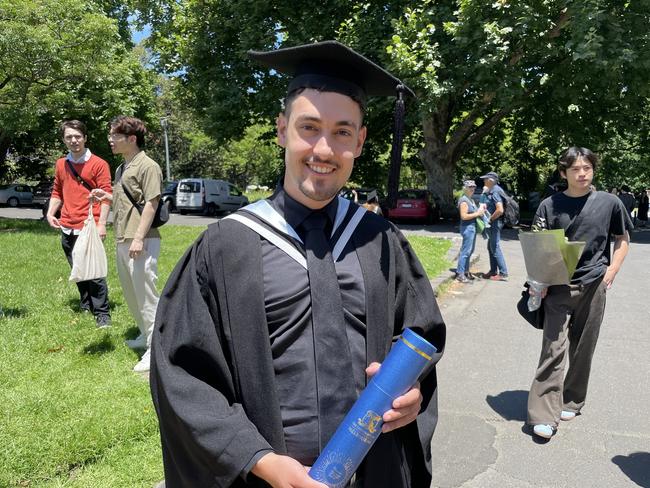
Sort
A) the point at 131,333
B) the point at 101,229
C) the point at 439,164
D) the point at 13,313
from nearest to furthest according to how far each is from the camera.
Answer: the point at 101,229
the point at 131,333
the point at 13,313
the point at 439,164

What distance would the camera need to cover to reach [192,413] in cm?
141

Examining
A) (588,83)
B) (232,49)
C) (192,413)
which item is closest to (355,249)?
(192,413)

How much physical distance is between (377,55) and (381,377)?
16322 mm

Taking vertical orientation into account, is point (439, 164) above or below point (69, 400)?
above

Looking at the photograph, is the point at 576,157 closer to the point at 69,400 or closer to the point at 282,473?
Answer: the point at 282,473

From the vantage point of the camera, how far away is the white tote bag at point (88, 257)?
16.1 ft

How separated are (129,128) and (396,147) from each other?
3.23 metres

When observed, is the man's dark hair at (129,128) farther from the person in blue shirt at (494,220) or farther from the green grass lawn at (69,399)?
the person in blue shirt at (494,220)

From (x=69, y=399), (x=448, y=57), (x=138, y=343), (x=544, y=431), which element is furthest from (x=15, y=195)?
(x=544, y=431)

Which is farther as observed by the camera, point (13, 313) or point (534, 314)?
point (13, 313)

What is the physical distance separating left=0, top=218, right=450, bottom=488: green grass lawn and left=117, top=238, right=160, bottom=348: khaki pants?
457 millimetres

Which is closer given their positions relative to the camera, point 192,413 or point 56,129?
point 192,413

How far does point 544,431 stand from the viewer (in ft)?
12.3

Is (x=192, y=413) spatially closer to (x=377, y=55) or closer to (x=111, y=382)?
(x=111, y=382)
